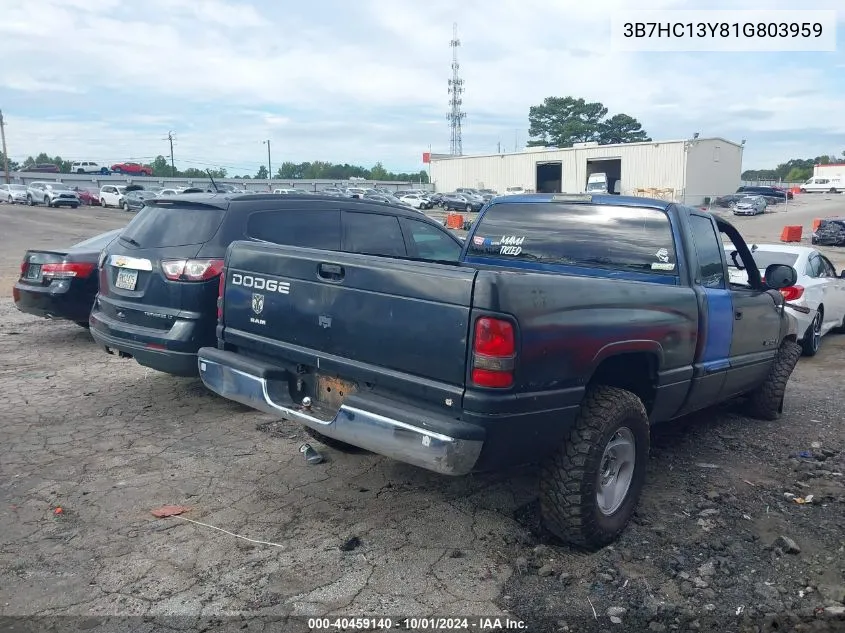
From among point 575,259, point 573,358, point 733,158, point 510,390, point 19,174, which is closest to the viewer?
point 510,390

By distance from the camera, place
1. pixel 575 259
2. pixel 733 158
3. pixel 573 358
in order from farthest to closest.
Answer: pixel 733 158 < pixel 575 259 < pixel 573 358

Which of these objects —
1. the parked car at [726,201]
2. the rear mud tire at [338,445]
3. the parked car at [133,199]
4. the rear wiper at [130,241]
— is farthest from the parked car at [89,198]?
the rear mud tire at [338,445]

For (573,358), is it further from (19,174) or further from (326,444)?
(19,174)

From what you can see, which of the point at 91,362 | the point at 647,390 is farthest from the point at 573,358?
the point at 91,362

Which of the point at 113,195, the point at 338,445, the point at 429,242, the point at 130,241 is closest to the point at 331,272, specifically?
the point at 338,445

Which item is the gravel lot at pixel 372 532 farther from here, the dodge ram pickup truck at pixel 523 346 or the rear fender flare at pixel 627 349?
the rear fender flare at pixel 627 349

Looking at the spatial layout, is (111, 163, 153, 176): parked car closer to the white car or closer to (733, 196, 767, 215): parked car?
(733, 196, 767, 215): parked car

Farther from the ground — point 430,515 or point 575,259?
point 575,259

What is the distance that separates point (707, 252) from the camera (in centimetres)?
482

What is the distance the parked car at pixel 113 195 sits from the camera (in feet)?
157

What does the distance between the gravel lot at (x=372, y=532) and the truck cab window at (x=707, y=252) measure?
4.33ft

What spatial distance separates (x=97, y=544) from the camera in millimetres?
3711

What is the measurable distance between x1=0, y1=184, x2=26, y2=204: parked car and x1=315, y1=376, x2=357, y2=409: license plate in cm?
5199

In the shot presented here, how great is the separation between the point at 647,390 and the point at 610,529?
2.81 feet
